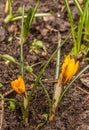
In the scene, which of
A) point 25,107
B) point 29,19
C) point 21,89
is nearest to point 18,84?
point 21,89

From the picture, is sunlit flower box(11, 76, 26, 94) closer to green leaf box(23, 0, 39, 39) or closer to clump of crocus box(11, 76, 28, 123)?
clump of crocus box(11, 76, 28, 123)

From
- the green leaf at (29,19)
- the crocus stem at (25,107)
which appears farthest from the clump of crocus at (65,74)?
the green leaf at (29,19)

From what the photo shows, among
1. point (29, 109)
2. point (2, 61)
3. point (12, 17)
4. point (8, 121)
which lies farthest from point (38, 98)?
point (12, 17)

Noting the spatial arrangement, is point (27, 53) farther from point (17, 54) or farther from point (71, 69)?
point (71, 69)

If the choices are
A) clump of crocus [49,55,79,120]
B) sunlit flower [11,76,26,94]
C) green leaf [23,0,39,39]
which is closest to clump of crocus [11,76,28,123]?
sunlit flower [11,76,26,94]

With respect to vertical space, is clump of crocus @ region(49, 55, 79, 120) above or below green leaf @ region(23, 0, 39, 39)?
below
